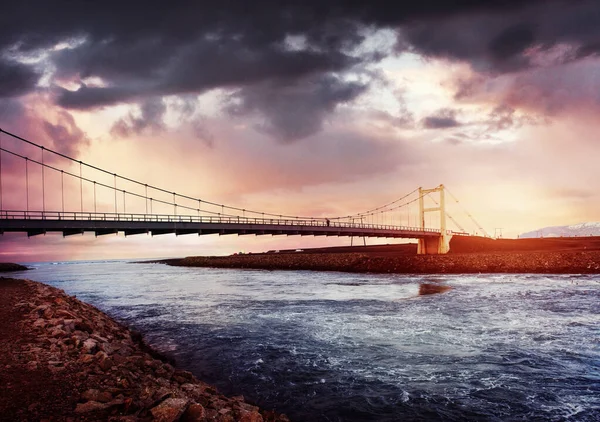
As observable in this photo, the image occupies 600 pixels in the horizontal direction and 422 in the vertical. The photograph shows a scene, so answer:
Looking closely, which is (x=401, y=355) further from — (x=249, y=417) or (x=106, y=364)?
(x=106, y=364)

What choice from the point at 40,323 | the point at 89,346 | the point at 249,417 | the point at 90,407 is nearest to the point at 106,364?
the point at 89,346

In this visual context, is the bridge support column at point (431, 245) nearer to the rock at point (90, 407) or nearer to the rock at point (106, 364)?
the rock at point (106, 364)

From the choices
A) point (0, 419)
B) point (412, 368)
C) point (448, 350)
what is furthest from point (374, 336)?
point (0, 419)

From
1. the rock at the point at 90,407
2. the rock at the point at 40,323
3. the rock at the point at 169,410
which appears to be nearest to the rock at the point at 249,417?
the rock at the point at 169,410

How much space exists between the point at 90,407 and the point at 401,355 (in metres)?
8.07

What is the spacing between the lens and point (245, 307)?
2155cm

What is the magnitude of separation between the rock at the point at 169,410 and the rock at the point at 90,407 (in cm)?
80

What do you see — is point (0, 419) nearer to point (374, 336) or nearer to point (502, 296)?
point (374, 336)

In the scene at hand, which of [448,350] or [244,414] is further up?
[244,414]

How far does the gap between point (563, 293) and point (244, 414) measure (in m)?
23.8

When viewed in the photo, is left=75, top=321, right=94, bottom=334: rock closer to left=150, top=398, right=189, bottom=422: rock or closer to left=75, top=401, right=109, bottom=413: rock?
left=75, top=401, right=109, bottom=413: rock

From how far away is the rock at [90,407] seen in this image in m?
5.32

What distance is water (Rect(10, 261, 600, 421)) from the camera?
25.2 feet

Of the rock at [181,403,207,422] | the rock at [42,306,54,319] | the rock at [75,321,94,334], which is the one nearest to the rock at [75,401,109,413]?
the rock at [181,403,207,422]
